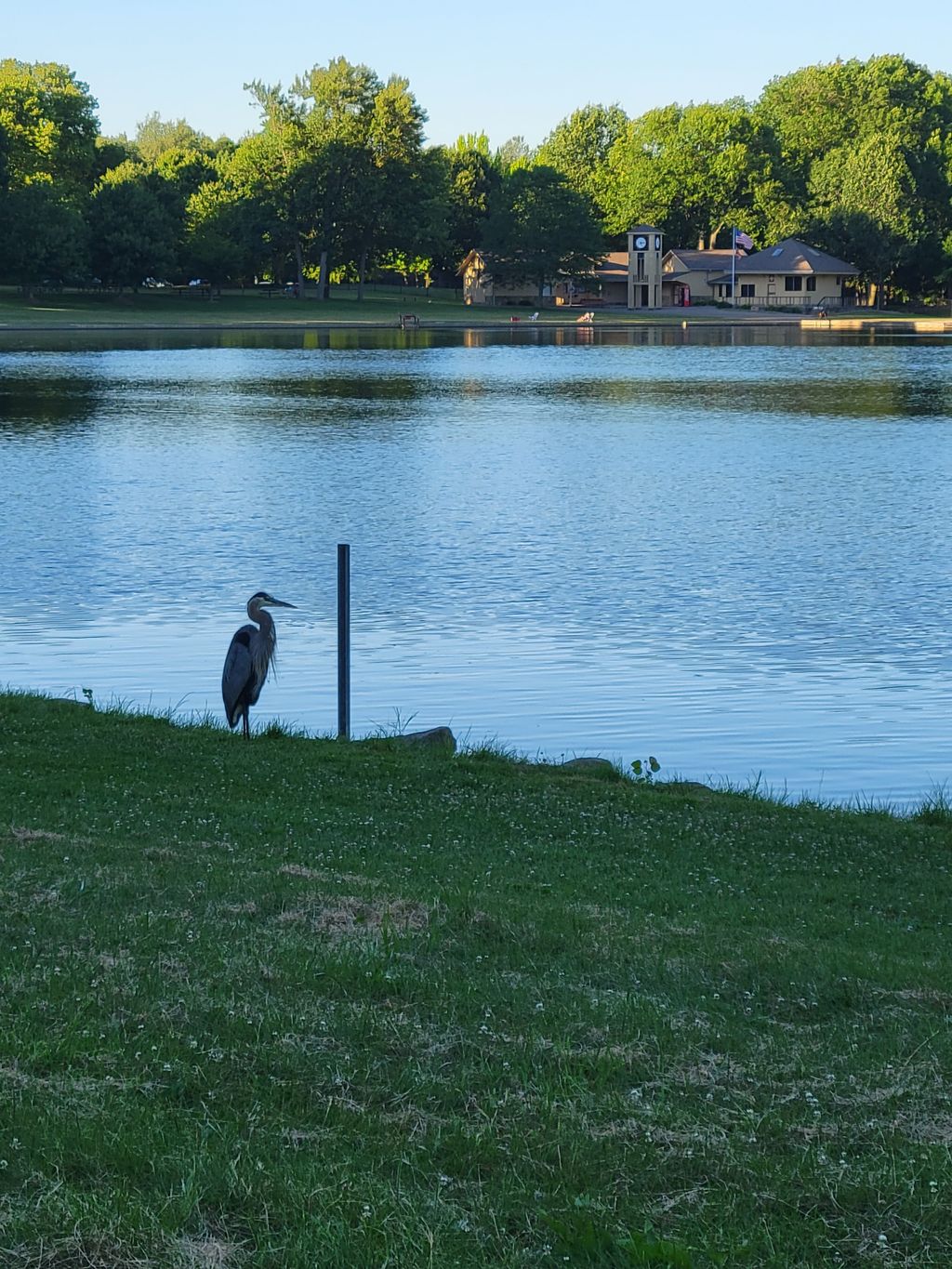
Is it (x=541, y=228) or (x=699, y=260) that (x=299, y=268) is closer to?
(x=541, y=228)

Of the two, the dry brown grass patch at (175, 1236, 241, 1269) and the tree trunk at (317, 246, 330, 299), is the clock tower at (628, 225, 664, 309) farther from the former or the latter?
the dry brown grass patch at (175, 1236, 241, 1269)

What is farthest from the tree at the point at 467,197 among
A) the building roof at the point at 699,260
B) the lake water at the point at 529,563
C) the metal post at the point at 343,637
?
the metal post at the point at 343,637

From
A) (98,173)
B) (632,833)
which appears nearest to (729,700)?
(632,833)

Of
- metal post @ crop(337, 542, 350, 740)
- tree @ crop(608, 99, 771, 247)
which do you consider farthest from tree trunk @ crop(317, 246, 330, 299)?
metal post @ crop(337, 542, 350, 740)

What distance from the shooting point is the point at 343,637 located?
43.9 ft

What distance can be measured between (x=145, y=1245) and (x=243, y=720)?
29.5ft

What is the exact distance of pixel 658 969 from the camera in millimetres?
6625

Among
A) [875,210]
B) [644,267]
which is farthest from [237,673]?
[644,267]

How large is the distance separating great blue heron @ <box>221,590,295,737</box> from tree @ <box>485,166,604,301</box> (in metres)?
124

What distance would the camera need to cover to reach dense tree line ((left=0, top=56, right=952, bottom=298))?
116 metres

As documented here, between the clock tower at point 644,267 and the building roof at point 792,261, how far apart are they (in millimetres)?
7724

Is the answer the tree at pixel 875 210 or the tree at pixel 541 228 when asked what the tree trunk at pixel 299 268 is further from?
the tree at pixel 875 210

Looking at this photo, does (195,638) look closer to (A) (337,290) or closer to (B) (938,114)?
(A) (337,290)

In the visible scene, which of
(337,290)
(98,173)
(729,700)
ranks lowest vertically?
(729,700)
